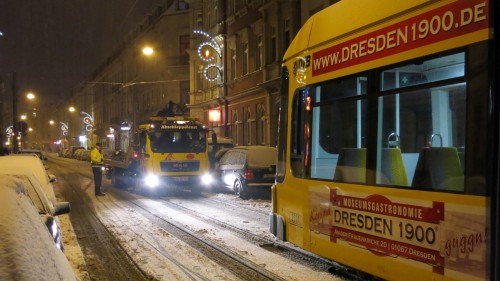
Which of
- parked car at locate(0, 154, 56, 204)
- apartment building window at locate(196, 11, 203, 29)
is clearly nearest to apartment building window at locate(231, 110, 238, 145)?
apartment building window at locate(196, 11, 203, 29)

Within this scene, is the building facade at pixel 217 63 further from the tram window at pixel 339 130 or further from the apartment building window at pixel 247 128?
the tram window at pixel 339 130

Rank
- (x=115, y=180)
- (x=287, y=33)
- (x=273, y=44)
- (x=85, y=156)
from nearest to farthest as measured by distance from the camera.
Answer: (x=115, y=180) < (x=287, y=33) < (x=273, y=44) < (x=85, y=156)

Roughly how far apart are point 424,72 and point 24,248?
3.68 meters

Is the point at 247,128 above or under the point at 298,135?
→ above

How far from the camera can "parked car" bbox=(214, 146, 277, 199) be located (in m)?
16.3

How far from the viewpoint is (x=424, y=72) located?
15.4 feet

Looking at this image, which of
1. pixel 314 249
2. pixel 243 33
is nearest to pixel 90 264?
pixel 314 249

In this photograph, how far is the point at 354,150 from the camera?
5.84 metres

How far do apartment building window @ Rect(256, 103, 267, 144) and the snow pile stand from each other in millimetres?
25189

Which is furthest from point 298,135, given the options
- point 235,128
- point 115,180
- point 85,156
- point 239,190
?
point 85,156

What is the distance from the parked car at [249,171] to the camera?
642 inches

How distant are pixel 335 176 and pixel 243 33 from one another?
1025 inches

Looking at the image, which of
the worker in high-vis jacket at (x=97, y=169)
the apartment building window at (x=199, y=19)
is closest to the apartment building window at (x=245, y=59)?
the apartment building window at (x=199, y=19)

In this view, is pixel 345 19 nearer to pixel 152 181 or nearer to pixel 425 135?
pixel 425 135
